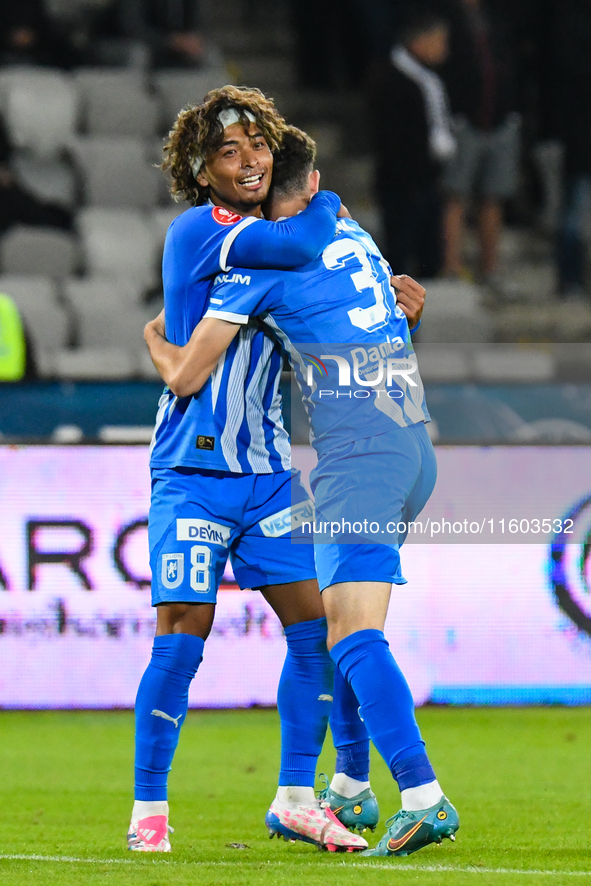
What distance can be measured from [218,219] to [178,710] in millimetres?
1203

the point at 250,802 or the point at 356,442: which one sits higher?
the point at 356,442

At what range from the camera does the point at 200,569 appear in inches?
128

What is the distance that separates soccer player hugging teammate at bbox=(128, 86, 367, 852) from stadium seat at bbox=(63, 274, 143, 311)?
5097mm

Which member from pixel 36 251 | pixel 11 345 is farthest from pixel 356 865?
pixel 36 251

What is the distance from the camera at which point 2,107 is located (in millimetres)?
9758

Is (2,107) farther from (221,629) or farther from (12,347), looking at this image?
(221,629)

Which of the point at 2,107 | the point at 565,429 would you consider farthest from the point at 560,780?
the point at 2,107

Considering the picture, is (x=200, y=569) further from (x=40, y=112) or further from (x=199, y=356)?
(x=40, y=112)

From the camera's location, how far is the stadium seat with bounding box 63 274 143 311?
8516 millimetres

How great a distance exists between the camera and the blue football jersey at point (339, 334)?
3168 millimetres

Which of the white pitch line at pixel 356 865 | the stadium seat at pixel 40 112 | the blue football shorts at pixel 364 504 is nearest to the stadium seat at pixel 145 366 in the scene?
the stadium seat at pixel 40 112

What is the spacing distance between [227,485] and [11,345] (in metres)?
4.36

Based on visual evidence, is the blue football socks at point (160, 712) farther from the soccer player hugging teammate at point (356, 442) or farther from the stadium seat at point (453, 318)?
the stadium seat at point (453, 318)

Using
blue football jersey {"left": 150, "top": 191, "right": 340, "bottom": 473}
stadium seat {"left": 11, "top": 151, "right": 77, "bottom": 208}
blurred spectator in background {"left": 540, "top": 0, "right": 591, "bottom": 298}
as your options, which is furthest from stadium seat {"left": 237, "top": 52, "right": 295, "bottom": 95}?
blue football jersey {"left": 150, "top": 191, "right": 340, "bottom": 473}
